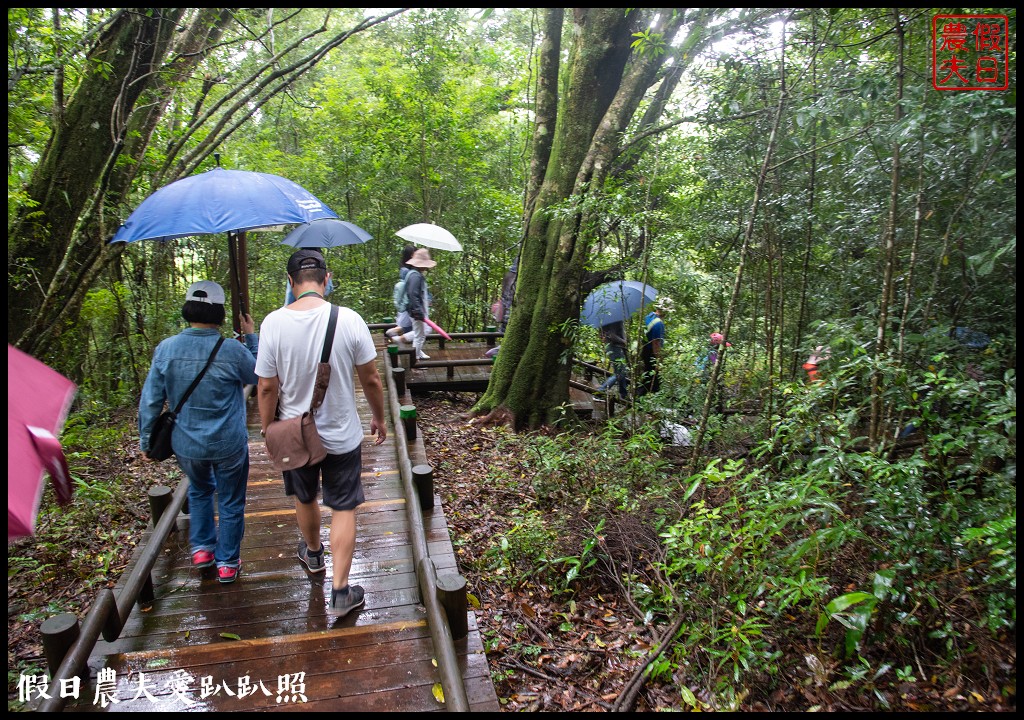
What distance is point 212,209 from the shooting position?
4.31m

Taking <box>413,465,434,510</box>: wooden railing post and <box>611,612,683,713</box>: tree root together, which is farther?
<box>413,465,434,510</box>: wooden railing post

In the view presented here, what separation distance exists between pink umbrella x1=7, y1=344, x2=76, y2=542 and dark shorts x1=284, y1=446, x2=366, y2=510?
1591 millimetres

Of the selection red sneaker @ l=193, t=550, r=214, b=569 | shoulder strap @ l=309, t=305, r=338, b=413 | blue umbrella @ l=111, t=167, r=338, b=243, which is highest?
blue umbrella @ l=111, t=167, r=338, b=243

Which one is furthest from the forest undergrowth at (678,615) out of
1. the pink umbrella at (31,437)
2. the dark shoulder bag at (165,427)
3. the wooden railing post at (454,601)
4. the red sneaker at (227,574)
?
the pink umbrella at (31,437)

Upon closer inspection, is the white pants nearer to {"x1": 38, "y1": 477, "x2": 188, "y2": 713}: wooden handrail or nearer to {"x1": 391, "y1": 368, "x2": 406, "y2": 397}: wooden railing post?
{"x1": 391, "y1": 368, "x2": 406, "y2": 397}: wooden railing post

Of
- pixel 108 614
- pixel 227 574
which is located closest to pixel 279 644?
pixel 227 574

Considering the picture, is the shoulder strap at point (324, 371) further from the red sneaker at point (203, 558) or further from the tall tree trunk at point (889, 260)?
the tall tree trunk at point (889, 260)

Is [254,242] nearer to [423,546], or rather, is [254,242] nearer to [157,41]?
[157,41]

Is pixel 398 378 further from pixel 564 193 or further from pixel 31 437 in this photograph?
pixel 31 437

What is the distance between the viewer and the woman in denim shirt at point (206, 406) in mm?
3631

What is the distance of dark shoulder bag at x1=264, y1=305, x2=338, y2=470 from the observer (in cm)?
340

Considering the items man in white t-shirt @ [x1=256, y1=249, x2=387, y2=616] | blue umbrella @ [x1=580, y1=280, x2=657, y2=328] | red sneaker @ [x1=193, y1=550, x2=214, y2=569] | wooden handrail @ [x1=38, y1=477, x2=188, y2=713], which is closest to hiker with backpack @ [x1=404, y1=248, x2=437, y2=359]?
blue umbrella @ [x1=580, y1=280, x2=657, y2=328]

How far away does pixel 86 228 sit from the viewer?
563cm

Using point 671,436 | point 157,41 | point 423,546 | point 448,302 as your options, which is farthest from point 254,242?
point 423,546
